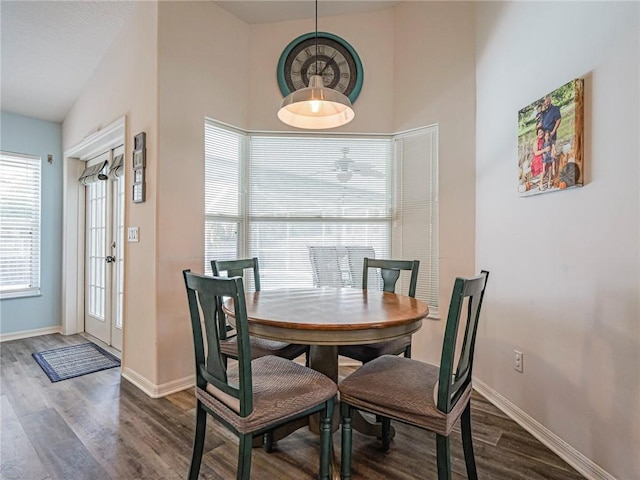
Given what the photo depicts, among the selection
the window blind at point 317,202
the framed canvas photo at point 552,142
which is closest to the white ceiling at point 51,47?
the window blind at point 317,202

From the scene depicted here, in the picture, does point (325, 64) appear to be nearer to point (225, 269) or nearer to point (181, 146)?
point (181, 146)

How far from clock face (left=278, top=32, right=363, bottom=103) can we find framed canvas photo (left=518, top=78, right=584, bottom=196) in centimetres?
150

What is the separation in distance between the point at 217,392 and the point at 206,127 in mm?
2135

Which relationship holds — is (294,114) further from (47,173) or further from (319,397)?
(47,173)

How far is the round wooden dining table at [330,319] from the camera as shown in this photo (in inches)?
55.1

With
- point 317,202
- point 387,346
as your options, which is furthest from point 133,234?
point 387,346

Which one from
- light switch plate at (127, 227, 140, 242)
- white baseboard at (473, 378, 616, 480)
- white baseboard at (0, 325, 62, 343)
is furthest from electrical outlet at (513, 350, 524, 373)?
white baseboard at (0, 325, 62, 343)

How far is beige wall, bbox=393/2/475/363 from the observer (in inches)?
105

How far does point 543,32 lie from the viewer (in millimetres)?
1973

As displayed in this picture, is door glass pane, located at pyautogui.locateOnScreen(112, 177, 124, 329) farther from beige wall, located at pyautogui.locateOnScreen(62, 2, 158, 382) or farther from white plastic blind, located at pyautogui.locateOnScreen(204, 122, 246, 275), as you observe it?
white plastic blind, located at pyautogui.locateOnScreen(204, 122, 246, 275)

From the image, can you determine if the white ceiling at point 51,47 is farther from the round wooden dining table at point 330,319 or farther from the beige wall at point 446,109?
the round wooden dining table at point 330,319

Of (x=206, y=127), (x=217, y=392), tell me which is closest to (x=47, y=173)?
(x=206, y=127)

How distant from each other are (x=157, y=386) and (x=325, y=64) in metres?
2.97

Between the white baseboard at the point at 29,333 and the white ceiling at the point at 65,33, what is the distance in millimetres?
2494
